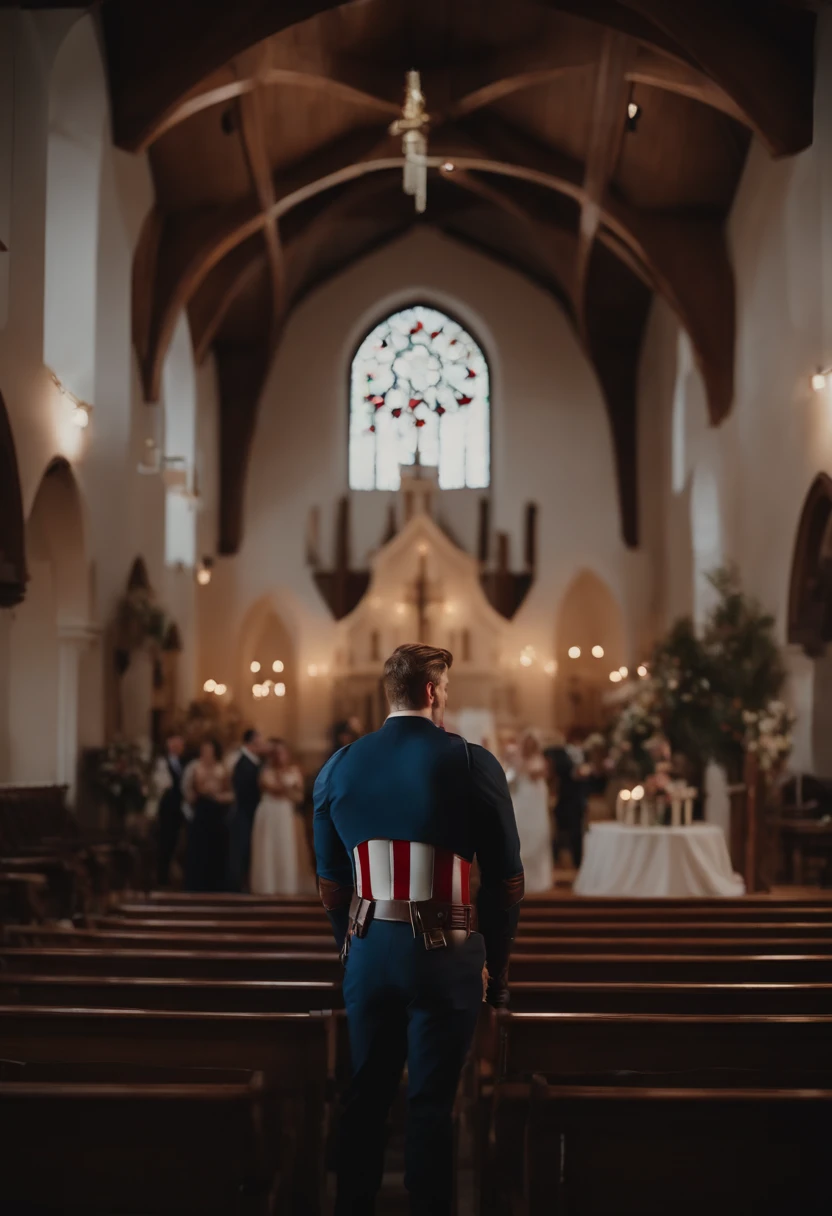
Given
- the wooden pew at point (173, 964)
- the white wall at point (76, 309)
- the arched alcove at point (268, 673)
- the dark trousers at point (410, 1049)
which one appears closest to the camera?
the dark trousers at point (410, 1049)

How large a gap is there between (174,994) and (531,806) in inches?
296

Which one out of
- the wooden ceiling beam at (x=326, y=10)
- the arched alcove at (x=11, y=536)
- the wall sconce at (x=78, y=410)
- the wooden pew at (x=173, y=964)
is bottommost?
the wooden pew at (x=173, y=964)

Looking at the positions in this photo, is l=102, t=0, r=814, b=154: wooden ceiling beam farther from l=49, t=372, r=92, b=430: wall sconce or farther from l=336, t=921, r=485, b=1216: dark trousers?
l=336, t=921, r=485, b=1216: dark trousers

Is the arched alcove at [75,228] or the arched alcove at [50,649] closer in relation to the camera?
the arched alcove at [75,228]

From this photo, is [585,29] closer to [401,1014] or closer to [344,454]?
[344,454]

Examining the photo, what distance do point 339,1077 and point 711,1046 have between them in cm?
138

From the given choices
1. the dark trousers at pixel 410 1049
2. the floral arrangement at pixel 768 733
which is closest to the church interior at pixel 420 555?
the floral arrangement at pixel 768 733

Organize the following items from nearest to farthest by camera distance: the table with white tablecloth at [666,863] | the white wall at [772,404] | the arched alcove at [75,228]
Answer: the table with white tablecloth at [666,863], the white wall at [772,404], the arched alcove at [75,228]

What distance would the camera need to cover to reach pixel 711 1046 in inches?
149

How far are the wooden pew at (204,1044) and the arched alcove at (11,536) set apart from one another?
6.25 metres

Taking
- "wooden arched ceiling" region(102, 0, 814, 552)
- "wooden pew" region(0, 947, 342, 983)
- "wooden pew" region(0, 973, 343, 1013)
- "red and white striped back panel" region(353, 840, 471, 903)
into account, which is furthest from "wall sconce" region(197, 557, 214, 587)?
"red and white striped back panel" region(353, 840, 471, 903)

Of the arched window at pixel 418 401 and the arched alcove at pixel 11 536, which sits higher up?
the arched window at pixel 418 401

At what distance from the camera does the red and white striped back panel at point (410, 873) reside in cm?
326

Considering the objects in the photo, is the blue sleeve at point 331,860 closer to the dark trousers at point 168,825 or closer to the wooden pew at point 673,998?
the wooden pew at point 673,998
